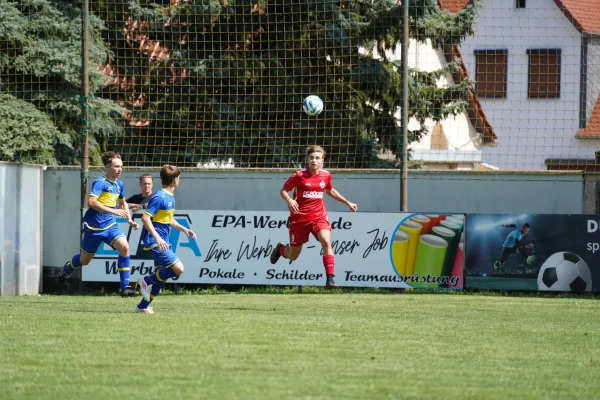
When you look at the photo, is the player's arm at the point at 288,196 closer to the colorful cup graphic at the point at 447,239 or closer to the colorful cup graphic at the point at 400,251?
the colorful cup graphic at the point at 400,251

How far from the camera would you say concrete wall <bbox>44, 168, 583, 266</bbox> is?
60.7 ft

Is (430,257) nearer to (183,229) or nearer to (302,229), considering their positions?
(302,229)

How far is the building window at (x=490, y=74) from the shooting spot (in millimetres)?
24172

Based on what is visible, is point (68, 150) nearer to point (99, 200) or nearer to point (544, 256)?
point (99, 200)

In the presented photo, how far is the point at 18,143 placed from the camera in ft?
68.8

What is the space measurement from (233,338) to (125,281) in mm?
5309

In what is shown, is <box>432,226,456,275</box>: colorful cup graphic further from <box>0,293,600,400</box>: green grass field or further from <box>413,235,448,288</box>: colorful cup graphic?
<box>0,293,600,400</box>: green grass field

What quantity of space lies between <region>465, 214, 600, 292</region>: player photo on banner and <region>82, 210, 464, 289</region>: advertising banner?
412mm

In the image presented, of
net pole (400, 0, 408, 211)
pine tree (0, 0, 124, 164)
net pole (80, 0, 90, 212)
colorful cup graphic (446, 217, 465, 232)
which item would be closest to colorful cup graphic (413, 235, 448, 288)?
colorful cup graphic (446, 217, 465, 232)

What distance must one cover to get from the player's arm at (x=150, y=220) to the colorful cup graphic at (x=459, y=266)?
7.01 metres

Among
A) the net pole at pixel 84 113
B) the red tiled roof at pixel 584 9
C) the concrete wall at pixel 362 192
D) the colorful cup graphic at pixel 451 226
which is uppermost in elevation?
the red tiled roof at pixel 584 9

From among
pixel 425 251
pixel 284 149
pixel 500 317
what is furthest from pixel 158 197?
pixel 284 149

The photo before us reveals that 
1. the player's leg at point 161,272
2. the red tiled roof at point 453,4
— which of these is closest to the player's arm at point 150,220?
the player's leg at point 161,272

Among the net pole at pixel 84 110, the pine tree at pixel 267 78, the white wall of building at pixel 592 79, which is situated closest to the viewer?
the net pole at pixel 84 110
